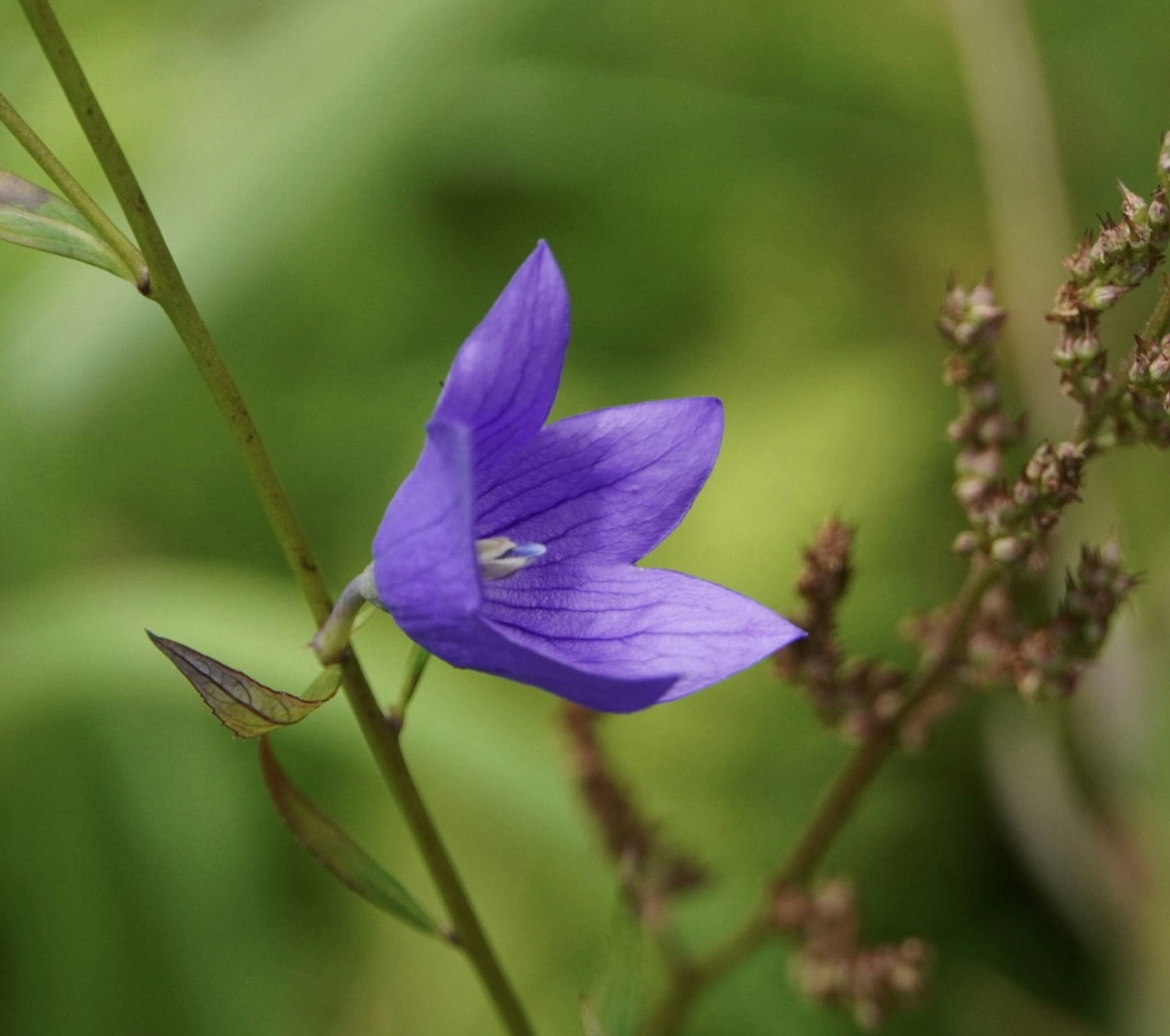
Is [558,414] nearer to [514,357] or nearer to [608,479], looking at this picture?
[608,479]

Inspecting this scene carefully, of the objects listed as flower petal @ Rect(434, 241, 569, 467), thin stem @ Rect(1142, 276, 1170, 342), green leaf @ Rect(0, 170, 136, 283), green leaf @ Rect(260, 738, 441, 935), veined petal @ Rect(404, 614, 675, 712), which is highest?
green leaf @ Rect(0, 170, 136, 283)

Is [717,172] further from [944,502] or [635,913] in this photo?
[635,913]

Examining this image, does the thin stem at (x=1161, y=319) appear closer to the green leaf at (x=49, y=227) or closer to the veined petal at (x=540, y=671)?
the veined petal at (x=540, y=671)

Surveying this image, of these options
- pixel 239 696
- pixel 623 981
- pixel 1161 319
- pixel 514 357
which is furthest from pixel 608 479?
pixel 623 981

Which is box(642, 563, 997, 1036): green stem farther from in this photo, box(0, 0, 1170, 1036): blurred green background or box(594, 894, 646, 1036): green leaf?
box(0, 0, 1170, 1036): blurred green background

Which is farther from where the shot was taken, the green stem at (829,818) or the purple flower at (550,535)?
the green stem at (829,818)

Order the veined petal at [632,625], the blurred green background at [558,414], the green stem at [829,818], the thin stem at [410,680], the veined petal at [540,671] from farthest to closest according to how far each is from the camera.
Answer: the blurred green background at [558,414] < the green stem at [829,818] < the thin stem at [410,680] < the veined petal at [632,625] < the veined petal at [540,671]

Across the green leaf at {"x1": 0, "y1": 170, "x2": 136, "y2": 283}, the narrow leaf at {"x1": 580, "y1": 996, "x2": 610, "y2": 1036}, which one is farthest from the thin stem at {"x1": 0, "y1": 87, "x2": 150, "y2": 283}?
the narrow leaf at {"x1": 580, "y1": 996, "x2": 610, "y2": 1036}

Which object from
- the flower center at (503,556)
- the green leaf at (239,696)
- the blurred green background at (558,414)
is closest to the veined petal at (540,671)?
the green leaf at (239,696)
